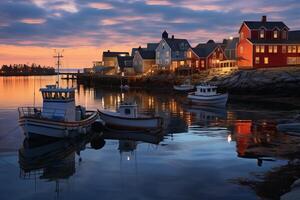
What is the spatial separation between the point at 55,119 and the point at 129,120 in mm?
6124

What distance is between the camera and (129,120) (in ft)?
107

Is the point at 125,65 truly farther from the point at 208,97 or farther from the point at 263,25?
the point at 208,97

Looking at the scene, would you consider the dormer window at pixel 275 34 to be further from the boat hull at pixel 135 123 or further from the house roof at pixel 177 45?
the boat hull at pixel 135 123

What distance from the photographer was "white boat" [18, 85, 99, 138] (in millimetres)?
27859

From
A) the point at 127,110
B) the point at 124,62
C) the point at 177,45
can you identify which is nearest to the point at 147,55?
the point at 177,45

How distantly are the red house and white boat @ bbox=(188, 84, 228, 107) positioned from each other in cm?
1990

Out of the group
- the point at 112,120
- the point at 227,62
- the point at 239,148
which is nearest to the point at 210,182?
the point at 239,148

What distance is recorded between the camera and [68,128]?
2833cm

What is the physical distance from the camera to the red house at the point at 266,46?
75.8 m

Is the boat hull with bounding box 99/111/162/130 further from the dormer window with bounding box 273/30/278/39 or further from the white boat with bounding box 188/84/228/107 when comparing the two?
the dormer window with bounding box 273/30/278/39

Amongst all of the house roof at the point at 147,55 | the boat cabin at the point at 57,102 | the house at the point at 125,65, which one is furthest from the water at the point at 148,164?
the house at the point at 125,65

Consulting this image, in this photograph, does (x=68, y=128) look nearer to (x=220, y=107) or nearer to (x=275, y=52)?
(x=220, y=107)

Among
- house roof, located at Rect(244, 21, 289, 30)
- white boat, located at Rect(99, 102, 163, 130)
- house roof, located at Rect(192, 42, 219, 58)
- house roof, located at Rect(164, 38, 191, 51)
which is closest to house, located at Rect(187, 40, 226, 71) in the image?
house roof, located at Rect(192, 42, 219, 58)

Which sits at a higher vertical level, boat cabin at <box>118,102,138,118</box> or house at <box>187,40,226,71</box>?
house at <box>187,40,226,71</box>
